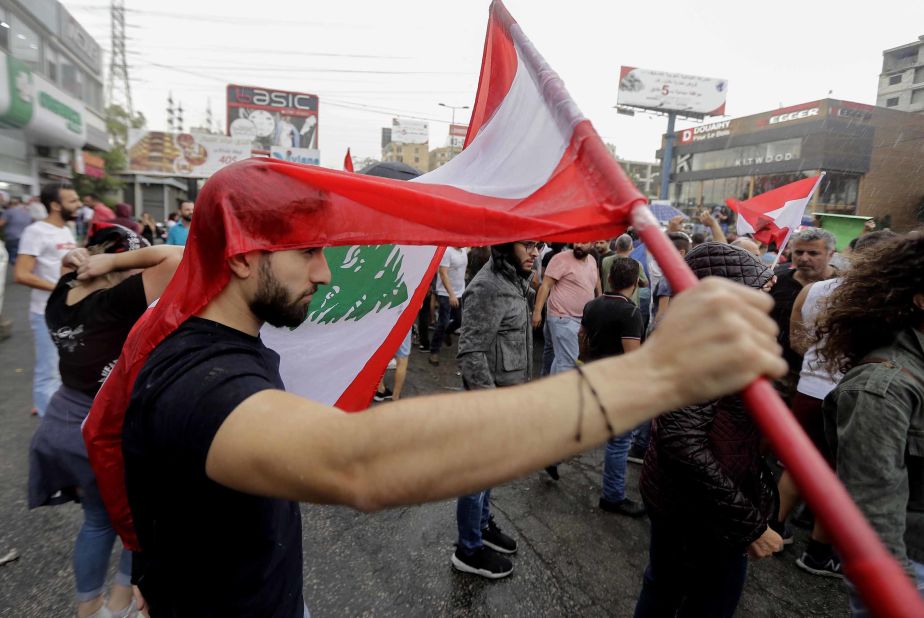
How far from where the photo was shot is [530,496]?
381cm

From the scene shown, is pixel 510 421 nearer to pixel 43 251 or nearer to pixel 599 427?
pixel 599 427

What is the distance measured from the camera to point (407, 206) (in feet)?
3.94

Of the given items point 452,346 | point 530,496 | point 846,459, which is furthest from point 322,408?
point 452,346

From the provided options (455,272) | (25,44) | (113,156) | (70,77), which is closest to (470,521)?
(455,272)

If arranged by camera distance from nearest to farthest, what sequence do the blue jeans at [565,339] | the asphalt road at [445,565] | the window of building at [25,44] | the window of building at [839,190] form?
the asphalt road at [445,565] → the blue jeans at [565,339] → the window of building at [25,44] → the window of building at [839,190]

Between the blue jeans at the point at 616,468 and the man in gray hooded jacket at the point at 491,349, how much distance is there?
895 millimetres

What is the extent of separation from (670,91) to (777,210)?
161 feet

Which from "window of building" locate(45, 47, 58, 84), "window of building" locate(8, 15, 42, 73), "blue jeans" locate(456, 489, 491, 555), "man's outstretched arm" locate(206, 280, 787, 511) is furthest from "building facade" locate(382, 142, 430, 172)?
"man's outstretched arm" locate(206, 280, 787, 511)

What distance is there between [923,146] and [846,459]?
44.2 metres

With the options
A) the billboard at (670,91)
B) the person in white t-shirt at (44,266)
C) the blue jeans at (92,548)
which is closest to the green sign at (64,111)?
the person in white t-shirt at (44,266)

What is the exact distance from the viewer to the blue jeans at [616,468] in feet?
11.7

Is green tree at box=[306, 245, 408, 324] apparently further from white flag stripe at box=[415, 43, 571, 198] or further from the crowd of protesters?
the crowd of protesters

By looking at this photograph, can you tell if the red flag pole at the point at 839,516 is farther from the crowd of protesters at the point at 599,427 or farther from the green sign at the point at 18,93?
the green sign at the point at 18,93

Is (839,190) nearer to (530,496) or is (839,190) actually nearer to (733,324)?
(530,496)
